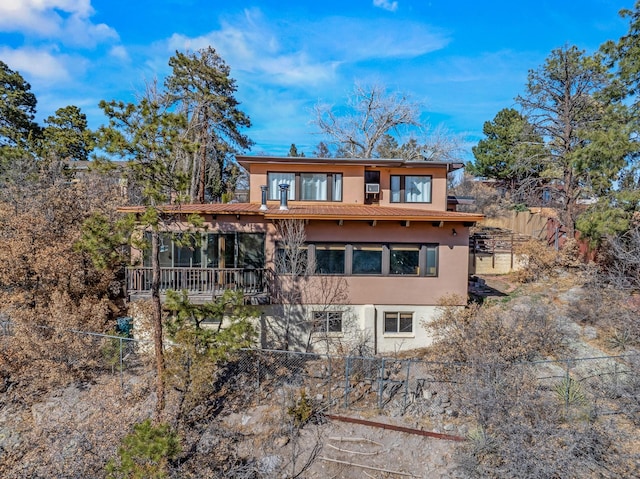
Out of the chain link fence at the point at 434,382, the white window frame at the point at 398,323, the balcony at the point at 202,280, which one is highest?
the balcony at the point at 202,280

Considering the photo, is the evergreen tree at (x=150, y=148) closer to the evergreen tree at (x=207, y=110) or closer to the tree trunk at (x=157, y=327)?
the tree trunk at (x=157, y=327)

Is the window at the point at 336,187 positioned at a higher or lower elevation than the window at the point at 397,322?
higher

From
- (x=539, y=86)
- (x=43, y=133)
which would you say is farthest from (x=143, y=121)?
(x=43, y=133)

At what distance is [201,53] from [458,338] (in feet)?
70.5

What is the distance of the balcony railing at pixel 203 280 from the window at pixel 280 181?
11.8 feet

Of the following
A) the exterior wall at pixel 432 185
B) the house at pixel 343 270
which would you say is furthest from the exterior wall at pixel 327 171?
the house at pixel 343 270

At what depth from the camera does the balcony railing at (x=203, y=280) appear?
406 inches

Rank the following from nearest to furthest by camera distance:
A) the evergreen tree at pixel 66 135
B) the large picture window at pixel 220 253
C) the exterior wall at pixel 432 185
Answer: the large picture window at pixel 220 253, the exterior wall at pixel 432 185, the evergreen tree at pixel 66 135

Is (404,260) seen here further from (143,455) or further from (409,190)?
(143,455)

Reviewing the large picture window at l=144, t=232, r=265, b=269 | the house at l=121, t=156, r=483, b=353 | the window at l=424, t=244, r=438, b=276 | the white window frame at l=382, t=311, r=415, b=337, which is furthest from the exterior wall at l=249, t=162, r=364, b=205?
the white window frame at l=382, t=311, r=415, b=337

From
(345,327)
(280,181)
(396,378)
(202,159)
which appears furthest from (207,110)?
(396,378)

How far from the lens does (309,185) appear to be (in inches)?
532

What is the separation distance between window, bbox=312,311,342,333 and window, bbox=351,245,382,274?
1.64 m

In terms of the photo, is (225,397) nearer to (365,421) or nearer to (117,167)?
(365,421)
